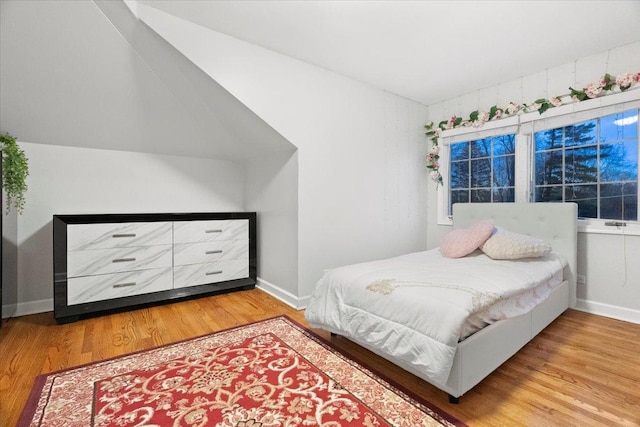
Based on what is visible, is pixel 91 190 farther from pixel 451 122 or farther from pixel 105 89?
pixel 451 122

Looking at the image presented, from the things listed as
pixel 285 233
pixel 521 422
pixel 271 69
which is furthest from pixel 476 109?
pixel 521 422

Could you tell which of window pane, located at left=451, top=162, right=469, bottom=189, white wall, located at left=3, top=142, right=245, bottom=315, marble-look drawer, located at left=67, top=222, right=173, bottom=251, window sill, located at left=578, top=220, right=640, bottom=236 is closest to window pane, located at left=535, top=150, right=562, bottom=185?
window sill, located at left=578, top=220, right=640, bottom=236

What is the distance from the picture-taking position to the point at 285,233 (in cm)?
303

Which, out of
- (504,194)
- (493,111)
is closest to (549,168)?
(504,194)

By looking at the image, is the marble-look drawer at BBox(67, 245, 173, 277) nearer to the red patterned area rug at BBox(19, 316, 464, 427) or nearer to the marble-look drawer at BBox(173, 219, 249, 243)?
the marble-look drawer at BBox(173, 219, 249, 243)

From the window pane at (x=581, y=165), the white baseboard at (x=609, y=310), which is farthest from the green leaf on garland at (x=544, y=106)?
the white baseboard at (x=609, y=310)

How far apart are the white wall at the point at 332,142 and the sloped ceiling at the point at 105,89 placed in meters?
0.16

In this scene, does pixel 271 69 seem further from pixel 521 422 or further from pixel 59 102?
pixel 521 422

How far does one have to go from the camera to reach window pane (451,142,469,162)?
3811 mm

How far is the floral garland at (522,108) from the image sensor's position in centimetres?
255

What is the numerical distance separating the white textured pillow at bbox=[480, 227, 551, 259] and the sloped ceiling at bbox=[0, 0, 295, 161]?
2.01m

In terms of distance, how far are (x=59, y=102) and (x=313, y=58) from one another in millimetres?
2206

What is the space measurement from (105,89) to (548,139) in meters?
4.24

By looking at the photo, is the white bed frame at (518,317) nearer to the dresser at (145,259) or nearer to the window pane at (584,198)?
the window pane at (584,198)
